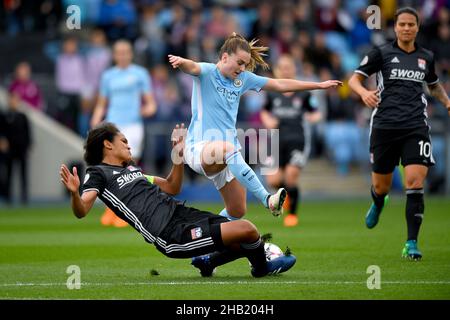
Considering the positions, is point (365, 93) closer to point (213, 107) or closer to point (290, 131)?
point (213, 107)

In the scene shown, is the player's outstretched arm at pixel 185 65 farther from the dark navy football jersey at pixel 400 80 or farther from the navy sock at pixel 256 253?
the dark navy football jersey at pixel 400 80

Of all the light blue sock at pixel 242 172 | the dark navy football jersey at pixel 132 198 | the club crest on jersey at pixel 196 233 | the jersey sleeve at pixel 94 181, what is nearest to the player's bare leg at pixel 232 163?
the light blue sock at pixel 242 172

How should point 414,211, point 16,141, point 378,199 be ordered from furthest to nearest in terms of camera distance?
point 16,141 < point 378,199 < point 414,211

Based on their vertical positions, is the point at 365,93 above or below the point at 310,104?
below

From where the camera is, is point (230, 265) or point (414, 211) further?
point (414, 211)

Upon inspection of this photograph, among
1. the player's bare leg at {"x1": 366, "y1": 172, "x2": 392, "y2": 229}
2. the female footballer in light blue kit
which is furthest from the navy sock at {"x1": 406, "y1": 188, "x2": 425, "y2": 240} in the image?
the female footballer in light blue kit

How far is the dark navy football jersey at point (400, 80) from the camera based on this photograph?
452 inches

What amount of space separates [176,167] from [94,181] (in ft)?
3.10

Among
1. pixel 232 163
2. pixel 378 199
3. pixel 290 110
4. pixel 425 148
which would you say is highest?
pixel 290 110

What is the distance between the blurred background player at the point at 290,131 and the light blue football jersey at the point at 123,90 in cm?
216

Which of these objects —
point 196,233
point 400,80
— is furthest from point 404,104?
point 196,233

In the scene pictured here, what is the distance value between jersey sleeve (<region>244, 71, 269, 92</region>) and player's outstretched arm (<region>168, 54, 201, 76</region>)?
27.9 inches

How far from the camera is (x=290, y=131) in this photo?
56.2ft
